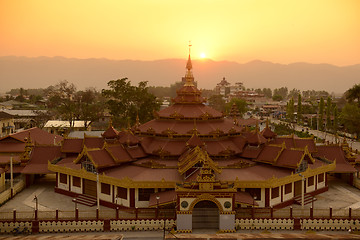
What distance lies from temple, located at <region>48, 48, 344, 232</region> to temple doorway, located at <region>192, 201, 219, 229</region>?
0.06 meters

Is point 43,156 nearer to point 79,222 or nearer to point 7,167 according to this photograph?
point 7,167

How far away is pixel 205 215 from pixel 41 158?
1711 cm

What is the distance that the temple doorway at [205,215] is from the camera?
21594mm

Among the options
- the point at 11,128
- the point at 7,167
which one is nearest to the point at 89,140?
the point at 7,167

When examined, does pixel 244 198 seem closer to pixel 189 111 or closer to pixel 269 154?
pixel 269 154

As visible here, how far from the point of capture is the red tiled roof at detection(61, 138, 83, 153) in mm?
31606

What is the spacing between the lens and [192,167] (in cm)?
2412

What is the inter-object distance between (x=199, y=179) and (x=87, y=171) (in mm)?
10154

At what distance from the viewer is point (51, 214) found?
21516mm

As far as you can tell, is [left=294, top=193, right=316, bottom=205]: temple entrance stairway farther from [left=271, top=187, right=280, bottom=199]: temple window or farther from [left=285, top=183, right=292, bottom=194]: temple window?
[left=271, top=187, right=280, bottom=199]: temple window

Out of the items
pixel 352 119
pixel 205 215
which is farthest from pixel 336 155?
pixel 352 119

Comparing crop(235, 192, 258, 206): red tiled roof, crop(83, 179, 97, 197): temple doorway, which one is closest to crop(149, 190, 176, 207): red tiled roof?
crop(235, 192, 258, 206): red tiled roof

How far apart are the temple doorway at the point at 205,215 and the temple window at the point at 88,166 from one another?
8.61 m

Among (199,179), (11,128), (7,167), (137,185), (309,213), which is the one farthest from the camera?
(11,128)
